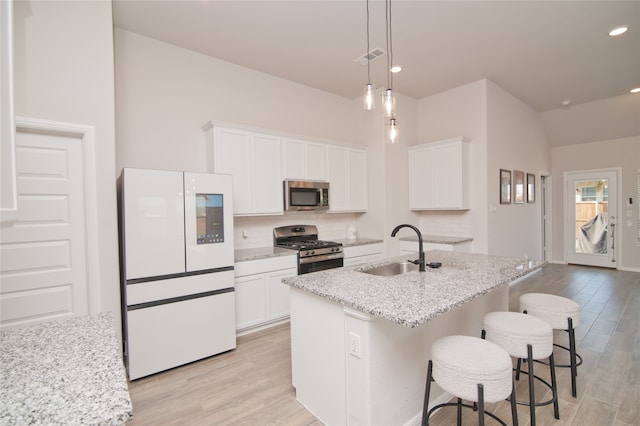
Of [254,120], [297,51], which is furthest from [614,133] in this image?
[254,120]

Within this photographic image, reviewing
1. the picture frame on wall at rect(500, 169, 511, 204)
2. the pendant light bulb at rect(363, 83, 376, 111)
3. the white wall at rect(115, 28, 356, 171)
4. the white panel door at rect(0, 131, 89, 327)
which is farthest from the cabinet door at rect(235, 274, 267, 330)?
the picture frame on wall at rect(500, 169, 511, 204)

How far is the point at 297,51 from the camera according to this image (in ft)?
11.9

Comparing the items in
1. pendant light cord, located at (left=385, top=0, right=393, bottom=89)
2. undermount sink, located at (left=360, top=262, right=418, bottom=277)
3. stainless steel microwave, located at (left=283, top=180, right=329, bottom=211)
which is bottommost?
undermount sink, located at (left=360, top=262, right=418, bottom=277)

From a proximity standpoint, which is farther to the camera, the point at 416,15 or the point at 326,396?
the point at 416,15

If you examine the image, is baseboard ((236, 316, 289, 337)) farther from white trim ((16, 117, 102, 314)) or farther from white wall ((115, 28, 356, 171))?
white wall ((115, 28, 356, 171))

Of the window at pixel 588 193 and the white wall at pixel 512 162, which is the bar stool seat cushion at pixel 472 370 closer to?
the white wall at pixel 512 162

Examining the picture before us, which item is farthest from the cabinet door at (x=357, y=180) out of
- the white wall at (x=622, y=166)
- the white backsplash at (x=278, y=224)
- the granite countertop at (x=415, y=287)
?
the white wall at (x=622, y=166)

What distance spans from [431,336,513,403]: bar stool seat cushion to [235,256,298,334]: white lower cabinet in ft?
7.33

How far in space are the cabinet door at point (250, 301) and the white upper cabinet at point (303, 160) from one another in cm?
141

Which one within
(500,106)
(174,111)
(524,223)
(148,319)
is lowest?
(148,319)

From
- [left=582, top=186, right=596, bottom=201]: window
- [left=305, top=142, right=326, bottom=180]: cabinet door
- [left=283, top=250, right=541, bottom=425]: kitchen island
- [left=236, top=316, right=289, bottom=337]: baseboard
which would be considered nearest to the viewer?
[left=283, top=250, right=541, bottom=425]: kitchen island

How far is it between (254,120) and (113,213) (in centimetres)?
213

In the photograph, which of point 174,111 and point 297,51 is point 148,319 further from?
point 297,51

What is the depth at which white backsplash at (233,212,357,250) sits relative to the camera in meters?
3.95
